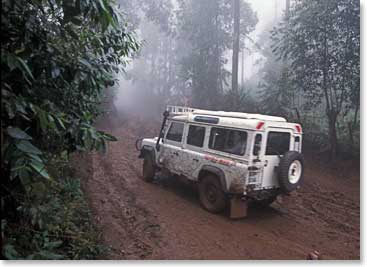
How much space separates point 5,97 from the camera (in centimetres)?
141

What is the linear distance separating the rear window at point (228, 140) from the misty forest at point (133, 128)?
85 cm

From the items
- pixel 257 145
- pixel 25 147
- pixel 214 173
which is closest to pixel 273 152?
pixel 257 145

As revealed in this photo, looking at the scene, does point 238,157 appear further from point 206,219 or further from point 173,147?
point 173,147

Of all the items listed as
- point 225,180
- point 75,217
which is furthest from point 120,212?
point 225,180

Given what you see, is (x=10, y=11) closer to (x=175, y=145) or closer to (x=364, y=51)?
(x=364, y=51)

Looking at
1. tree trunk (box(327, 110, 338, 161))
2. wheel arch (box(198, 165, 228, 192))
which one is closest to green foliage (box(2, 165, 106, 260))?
wheel arch (box(198, 165, 228, 192))

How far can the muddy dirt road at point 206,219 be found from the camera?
2.65 meters

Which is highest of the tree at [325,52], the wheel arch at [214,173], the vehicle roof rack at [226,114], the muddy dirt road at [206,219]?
the tree at [325,52]

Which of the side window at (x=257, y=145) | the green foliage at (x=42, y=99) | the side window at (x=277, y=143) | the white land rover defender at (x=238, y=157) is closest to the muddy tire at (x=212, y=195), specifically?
the white land rover defender at (x=238, y=157)

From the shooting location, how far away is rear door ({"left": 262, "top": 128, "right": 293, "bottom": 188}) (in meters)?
3.58

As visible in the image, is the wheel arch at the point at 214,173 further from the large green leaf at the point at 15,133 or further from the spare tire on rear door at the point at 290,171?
the large green leaf at the point at 15,133

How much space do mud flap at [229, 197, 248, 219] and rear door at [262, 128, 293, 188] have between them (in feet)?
1.09

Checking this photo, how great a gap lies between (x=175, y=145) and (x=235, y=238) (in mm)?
1956

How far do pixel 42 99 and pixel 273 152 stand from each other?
2684 millimetres
